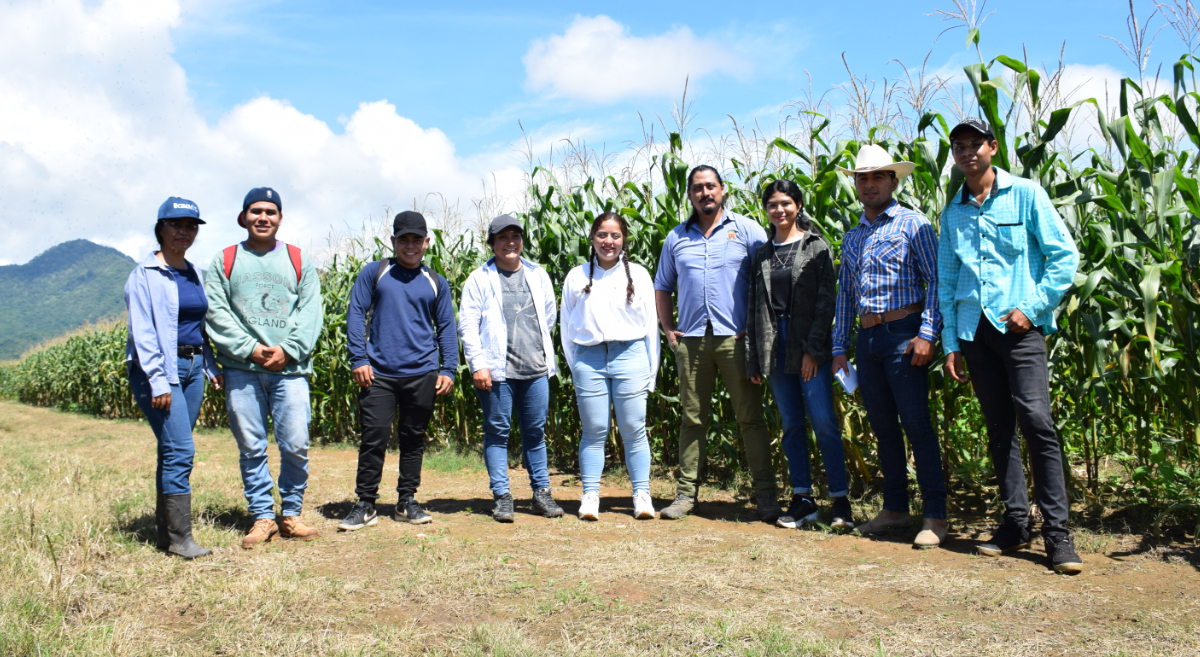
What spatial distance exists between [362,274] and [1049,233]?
3.67 metres

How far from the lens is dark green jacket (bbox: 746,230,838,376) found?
13.6 feet

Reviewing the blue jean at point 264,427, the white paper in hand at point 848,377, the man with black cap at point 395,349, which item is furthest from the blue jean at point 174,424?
the white paper in hand at point 848,377

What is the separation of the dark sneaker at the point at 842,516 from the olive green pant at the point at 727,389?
419 mm

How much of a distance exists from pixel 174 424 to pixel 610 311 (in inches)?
94.8

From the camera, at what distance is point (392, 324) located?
4.52 meters

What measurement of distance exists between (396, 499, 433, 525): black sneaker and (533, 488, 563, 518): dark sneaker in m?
0.68

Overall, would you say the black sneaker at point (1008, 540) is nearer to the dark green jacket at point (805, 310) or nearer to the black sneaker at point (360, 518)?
the dark green jacket at point (805, 310)

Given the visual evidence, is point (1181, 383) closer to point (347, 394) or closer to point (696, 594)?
point (696, 594)

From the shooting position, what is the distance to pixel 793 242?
424 centimetres

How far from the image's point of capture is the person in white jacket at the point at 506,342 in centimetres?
465

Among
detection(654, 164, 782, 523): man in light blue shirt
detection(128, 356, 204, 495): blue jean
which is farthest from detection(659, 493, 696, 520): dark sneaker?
detection(128, 356, 204, 495): blue jean

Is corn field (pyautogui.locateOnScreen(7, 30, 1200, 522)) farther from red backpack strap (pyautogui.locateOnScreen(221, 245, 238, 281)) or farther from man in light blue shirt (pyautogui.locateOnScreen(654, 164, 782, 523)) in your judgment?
A: red backpack strap (pyautogui.locateOnScreen(221, 245, 238, 281))

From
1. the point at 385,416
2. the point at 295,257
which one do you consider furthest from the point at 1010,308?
the point at 295,257

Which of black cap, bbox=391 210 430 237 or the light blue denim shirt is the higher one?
black cap, bbox=391 210 430 237
